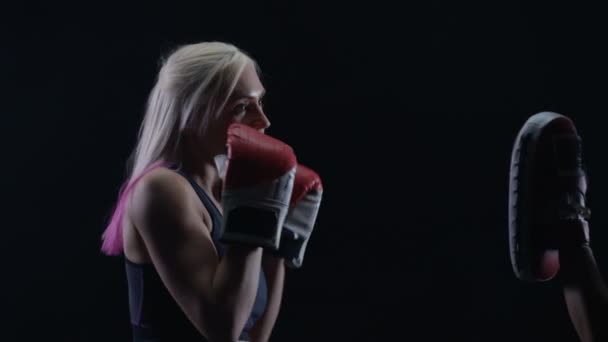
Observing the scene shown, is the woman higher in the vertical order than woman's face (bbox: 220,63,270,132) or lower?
lower

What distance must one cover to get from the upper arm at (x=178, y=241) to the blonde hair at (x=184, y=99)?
0.32 ft

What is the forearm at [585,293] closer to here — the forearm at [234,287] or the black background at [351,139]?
the forearm at [234,287]

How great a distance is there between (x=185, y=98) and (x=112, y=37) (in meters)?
1.36

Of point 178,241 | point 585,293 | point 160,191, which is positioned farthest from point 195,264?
point 585,293

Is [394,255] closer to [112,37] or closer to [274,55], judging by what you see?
[274,55]

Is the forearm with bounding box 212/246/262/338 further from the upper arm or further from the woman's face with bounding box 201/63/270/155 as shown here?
the woman's face with bounding box 201/63/270/155

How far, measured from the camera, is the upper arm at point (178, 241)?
125cm

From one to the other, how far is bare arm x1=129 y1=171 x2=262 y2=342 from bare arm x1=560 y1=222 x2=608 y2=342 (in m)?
0.63

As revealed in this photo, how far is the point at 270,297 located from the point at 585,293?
2.20ft

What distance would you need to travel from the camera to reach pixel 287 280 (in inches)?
106

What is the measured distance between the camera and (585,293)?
4.37ft

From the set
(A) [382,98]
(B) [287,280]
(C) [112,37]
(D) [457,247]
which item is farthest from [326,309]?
(C) [112,37]

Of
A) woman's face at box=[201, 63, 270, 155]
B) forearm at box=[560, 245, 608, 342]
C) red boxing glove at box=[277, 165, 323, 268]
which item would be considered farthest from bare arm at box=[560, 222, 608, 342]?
woman's face at box=[201, 63, 270, 155]

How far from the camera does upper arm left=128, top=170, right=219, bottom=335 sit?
1249mm
